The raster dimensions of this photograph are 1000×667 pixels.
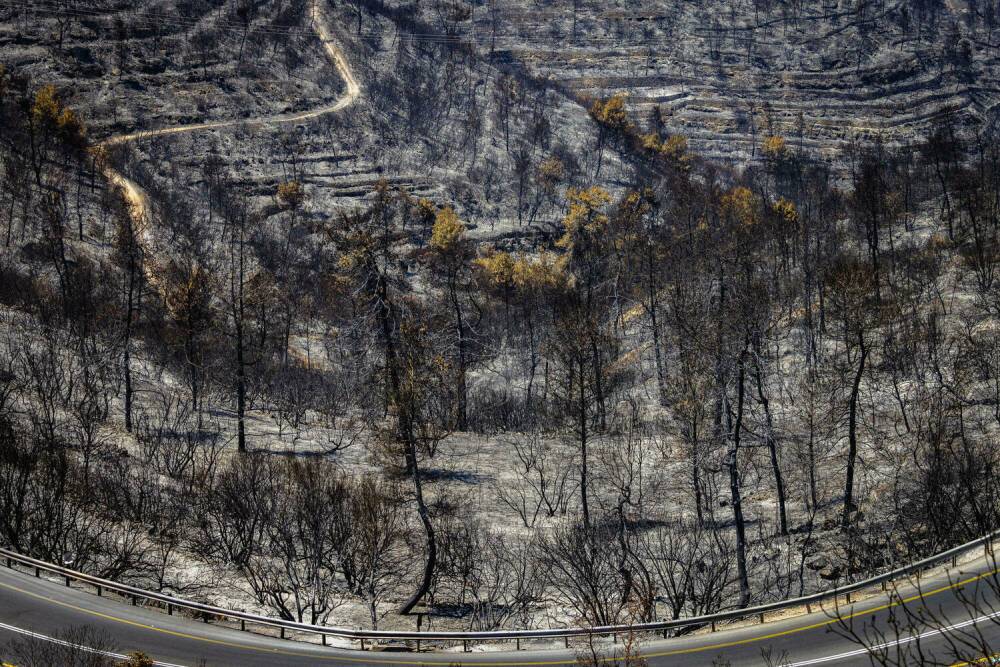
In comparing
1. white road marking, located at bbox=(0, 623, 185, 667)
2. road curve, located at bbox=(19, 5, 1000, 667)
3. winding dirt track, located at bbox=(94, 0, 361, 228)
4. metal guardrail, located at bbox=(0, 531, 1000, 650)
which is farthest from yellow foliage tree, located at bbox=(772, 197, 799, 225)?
white road marking, located at bbox=(0, 623, 185, 667)

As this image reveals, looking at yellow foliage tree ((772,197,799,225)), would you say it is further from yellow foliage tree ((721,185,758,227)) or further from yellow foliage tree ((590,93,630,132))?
yellow foliage tree ((590,93,630,132))

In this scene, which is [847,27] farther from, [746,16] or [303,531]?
[303,531]

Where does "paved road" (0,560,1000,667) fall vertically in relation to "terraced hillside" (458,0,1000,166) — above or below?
above

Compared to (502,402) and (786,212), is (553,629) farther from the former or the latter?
(786,212)

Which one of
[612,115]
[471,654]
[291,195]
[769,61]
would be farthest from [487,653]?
[769,61]

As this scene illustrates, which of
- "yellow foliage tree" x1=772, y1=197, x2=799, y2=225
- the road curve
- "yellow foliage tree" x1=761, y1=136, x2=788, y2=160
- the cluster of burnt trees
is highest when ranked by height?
the road curve

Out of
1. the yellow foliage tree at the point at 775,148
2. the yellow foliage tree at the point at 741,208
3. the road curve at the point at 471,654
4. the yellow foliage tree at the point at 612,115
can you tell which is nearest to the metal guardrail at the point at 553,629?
the road curve at the point at 471,654
